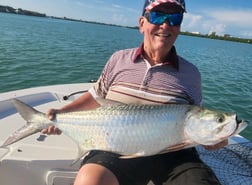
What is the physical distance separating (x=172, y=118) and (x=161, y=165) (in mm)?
505

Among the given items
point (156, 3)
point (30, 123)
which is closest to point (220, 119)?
point (156, 3)

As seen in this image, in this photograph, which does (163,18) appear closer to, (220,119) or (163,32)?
(163,32)

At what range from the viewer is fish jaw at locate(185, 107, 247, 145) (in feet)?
7.89

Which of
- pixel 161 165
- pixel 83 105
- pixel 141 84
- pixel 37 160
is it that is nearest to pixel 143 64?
pixel 141 84

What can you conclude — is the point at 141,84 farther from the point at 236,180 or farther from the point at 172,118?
the point at 236,180

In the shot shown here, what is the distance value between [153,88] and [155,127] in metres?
0.58

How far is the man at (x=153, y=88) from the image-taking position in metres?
2.76

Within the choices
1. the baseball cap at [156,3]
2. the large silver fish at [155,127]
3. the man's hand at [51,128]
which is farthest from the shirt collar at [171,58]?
the man's hand at [51,128]

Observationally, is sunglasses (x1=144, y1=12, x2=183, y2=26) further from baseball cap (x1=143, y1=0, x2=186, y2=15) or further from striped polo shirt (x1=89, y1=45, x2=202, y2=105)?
striped polo shirt (x1=89, y1=45, x2=202, y2=105)

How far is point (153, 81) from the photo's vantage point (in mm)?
3059

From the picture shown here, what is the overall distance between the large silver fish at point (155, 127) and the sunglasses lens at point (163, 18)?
0.89 metres

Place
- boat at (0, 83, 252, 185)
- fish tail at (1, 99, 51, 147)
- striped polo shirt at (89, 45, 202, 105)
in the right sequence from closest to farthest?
1. fish tail at (1, 99, 51, 147)
2. striped polo shirt at (89, 45, 202, 105)
3. boat at (0, 83, 252, 185)

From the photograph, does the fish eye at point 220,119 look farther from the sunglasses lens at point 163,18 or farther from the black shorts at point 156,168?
the sunglasses lens at point 163,18

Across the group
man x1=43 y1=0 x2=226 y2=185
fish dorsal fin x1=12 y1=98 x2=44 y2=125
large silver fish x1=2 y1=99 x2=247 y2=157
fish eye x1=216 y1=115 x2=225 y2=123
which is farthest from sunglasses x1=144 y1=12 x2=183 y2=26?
fish dorsal fin x1=12 y1=98 x2=44 y2=125
